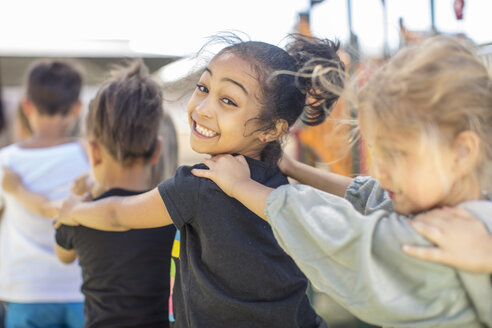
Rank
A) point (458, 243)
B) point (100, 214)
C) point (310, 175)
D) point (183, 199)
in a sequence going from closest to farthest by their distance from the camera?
1. point (458, 243)
2. point (183, 199)
3. point (100, 214)
4. point (310, 175)

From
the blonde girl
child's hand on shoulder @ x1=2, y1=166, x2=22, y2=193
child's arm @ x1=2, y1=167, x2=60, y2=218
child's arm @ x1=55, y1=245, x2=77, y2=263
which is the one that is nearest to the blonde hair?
the blonde girl

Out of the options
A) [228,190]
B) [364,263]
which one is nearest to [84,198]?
[228,190]

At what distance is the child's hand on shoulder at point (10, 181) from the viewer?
2656 mm

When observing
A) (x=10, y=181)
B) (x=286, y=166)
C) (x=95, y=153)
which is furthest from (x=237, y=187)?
(x=10, y=181)

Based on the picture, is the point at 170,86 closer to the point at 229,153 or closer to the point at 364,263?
the point at 229,153

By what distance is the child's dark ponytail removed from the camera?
1698 mm

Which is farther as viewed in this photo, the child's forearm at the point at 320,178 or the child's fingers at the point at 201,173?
the child's forearm at the point at 320,178

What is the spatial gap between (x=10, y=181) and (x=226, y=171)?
170cm

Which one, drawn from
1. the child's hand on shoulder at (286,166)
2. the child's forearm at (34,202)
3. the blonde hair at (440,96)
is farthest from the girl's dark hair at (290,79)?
the child's forearm at (34,202)

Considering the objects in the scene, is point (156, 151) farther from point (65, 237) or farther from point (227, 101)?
point (227, 101)

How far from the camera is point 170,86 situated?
2096 mm

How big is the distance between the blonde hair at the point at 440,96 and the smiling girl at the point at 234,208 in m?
0.30

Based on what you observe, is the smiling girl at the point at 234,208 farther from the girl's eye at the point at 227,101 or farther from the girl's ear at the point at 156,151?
the girl's ear at the point at 156,151

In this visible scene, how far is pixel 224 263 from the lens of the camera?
146cm
